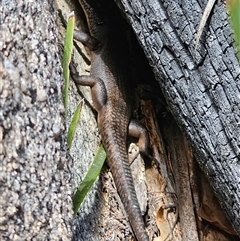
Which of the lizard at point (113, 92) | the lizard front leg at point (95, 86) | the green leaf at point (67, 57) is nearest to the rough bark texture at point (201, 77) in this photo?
the green leaf at point (67, 57)

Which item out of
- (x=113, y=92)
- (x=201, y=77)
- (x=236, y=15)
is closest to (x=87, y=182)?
(x=201, y=77)

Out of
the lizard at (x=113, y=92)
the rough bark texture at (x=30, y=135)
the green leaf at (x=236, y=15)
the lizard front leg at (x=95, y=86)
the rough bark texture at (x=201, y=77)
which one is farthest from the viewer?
the lizard front leg at (x=95, y=86)

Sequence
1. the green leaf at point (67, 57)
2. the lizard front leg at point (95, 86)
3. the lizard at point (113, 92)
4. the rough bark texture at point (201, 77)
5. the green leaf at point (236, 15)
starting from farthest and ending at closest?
the lizard front leg at point (95, 86), the lizard at point (113, 92), the green leaf at point (67, 57), the rough bark texture at point (201, 77), the green leaf at point (236, 15)

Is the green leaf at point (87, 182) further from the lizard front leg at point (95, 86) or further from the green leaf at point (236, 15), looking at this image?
the green leaf at point (236, 15)

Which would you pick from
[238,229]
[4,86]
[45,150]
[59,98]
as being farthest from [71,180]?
[238,229]

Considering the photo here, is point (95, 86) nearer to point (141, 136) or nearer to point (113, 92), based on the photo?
point (113, 92)

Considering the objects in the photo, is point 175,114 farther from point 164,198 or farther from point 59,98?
point 164,198

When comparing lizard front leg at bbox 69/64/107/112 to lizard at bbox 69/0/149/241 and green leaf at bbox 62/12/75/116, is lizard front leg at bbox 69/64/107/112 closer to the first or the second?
lizard at bbox 69/0/149/241

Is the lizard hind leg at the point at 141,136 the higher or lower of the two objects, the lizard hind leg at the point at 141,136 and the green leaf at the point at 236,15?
the higher
